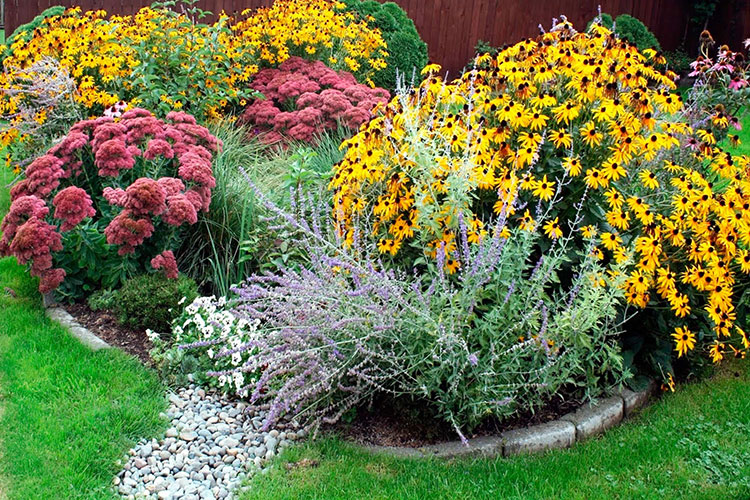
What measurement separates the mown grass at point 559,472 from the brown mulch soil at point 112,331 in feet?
4.12

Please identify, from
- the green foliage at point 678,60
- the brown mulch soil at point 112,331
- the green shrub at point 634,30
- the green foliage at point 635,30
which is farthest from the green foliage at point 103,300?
the green foliage at point 678,60

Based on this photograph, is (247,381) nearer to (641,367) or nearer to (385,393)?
(385,393)

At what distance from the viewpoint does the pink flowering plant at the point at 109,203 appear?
4.17m

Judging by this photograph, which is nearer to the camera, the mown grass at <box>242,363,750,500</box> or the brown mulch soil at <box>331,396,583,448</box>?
the mown grass at <box>242,363,750,500</box>

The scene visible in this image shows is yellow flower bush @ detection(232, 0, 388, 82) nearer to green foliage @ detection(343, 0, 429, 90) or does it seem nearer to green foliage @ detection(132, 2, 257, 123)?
green foliage @ detection(132, 2, 257, 123)

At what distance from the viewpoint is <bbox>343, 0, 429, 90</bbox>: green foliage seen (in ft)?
31.0

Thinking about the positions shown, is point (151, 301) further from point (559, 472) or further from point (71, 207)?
point (559, 472)

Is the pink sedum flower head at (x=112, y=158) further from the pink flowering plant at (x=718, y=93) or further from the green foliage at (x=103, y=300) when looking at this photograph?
the pink flowering plant at (x=718, y=93)

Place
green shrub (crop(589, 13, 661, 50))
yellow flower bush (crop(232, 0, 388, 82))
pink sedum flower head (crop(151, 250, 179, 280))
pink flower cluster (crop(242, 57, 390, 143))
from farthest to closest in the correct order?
green shrub (crop(589, 13, 661, 50)) < yellow flower bush (crop(232, 0, 388, 82)) < pink flower cluster (crop(242, 57, 390, 143)) < pink sedum flower head (crop(151, 250, 179, 280))

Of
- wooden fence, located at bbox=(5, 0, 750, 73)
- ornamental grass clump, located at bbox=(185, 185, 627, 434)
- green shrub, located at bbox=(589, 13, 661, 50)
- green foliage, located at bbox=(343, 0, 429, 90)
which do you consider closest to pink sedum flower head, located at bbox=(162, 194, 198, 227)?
ornamental grass clump, located at bbox=(185, 185, 627, 434)

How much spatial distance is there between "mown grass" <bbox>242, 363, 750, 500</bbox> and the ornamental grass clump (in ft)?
0.68

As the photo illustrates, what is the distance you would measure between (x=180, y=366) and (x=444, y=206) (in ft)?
5.27

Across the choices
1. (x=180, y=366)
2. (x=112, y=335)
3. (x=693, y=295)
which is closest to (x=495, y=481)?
(x=693, y=295)

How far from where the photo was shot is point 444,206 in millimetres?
3436
